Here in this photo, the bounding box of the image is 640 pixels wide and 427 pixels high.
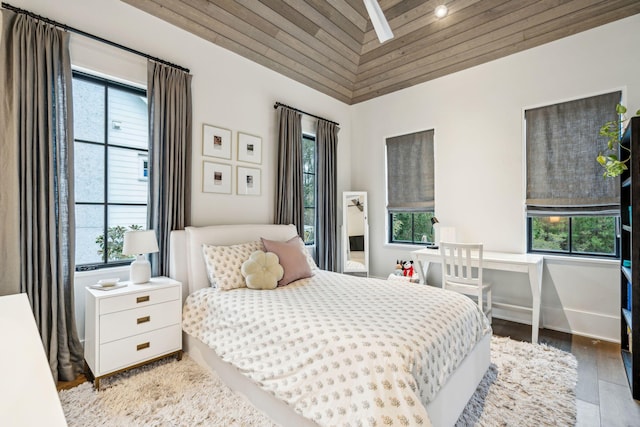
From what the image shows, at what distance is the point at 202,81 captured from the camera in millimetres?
2998

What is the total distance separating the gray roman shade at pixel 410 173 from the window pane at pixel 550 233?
1149 mm

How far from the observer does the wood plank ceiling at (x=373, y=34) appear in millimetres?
2748

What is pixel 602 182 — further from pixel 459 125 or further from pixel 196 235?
pixel 196 235

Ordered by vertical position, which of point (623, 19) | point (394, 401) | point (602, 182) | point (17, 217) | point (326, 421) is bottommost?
point (326, 421)

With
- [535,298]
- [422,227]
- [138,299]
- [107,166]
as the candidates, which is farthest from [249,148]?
[535,298]

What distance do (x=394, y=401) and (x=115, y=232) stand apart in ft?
8.27

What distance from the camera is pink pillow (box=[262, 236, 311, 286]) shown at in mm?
2656

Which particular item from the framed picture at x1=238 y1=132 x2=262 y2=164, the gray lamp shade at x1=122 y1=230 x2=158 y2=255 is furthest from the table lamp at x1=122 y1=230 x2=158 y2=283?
the framed picture at x1=238 y1=132 x2=262 y2=164

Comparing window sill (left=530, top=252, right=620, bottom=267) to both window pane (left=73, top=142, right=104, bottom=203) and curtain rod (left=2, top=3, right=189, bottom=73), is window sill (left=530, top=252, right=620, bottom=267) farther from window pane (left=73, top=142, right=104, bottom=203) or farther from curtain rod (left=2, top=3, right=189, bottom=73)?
window pane (left=73, top=142, right=104, bottom=203)

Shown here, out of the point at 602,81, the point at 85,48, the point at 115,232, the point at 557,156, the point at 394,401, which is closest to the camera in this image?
the point at 394,401

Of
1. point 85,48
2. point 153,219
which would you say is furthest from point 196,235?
point 85,48

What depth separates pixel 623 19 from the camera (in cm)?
273

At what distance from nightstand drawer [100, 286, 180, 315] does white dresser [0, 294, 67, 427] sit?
0.98 meters

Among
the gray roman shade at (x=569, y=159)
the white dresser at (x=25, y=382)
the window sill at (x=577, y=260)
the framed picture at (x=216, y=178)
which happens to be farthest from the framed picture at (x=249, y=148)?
the window sill at (x=577, y=260)
